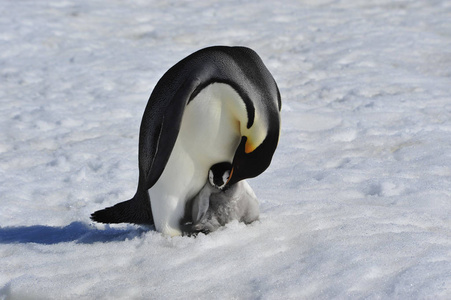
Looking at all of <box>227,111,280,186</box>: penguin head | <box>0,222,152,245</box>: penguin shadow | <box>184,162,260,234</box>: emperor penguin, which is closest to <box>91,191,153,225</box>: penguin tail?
<box>0,222,152,245</box>: penguin shadow

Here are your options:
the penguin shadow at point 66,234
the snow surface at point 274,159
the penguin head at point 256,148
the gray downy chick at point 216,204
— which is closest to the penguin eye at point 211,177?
the gray downy chick at point 216,204

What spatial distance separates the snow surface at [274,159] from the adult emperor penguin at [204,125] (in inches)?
8.6

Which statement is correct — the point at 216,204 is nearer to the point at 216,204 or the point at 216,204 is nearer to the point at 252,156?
the point at 216,204

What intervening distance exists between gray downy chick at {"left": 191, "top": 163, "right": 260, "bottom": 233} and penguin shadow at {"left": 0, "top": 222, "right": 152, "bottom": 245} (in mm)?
258

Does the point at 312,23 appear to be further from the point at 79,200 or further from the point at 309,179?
the point at 79,200

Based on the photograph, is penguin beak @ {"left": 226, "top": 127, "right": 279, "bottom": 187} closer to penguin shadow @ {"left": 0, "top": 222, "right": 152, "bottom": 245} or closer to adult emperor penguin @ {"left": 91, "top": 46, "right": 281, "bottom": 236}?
adult emperor penguin @ {"left": 91, "top": 46, "right": 281, "bottom": 236}

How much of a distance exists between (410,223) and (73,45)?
472cm

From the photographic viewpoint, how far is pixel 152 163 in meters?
2.74

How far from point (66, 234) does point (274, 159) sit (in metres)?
1.54

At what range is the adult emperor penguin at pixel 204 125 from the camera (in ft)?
8.56

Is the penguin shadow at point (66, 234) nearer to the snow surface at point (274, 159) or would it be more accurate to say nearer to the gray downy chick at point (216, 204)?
the snow surface at point (274, 159)

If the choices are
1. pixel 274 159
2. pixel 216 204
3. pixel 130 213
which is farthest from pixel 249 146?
pixel 274 159

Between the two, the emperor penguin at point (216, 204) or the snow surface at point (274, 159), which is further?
the emperor penguin at point (216, 204)

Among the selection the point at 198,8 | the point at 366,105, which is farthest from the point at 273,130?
the point at 198,8
